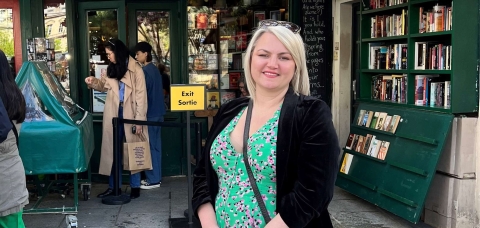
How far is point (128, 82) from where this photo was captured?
268 inches

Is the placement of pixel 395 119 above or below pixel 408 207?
above

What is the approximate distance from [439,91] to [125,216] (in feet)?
11.6

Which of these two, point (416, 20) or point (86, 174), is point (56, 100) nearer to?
point (86, 174)

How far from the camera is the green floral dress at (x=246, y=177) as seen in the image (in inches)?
88.2

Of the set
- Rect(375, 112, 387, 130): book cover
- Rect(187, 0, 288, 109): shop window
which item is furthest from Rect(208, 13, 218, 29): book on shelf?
Rect(375, 112, 387, 130): book cover

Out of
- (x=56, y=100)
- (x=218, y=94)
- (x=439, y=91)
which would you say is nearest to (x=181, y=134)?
(x=218, y=94)


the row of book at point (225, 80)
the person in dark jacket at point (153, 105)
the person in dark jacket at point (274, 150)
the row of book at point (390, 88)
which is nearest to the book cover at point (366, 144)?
the row of book at point (390, 88)

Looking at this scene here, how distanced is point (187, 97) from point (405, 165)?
2.27 m

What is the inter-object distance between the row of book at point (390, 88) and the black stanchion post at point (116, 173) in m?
3.07

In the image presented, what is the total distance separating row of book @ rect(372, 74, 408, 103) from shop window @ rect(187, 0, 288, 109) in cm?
185

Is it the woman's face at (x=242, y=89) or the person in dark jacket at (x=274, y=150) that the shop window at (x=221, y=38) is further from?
the person in dark jacket at (x=274, y=150)

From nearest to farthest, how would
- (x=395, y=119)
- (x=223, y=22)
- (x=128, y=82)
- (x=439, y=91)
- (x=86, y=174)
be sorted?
(x=439, y=91), (x=395, y=119), (x=128, y=82), (x=86, y=174), (x=223, y=22)

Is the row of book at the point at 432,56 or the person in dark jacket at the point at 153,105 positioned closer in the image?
the row of book at the point at 432,56

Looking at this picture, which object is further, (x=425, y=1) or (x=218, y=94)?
(x=218, y=94)
